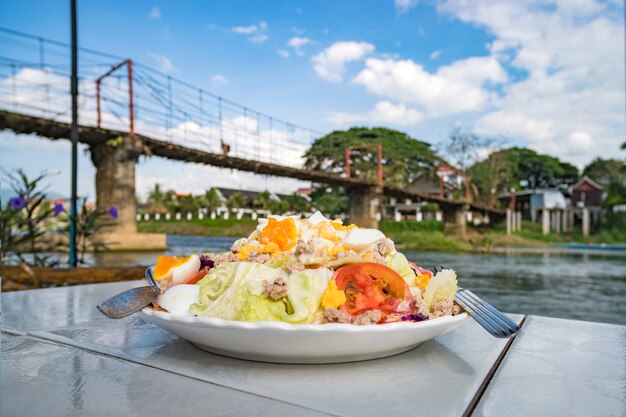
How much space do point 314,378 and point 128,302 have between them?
0.28 metres

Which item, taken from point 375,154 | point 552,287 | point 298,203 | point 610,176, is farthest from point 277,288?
point 610,176

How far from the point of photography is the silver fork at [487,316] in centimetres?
55

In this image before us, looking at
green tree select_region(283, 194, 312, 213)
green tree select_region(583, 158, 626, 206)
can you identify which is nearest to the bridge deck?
green tree select_region(583, 158, 626, 206)

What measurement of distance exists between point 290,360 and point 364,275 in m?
0.14

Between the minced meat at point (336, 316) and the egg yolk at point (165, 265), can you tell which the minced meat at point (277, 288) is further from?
the egg yolk at point (165, 265)

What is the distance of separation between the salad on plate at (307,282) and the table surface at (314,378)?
2.4 inches

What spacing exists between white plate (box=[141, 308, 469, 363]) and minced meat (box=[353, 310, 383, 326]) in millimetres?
29

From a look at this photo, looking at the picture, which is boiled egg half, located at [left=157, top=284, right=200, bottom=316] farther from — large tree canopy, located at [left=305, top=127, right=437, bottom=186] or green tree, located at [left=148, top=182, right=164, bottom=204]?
green tree, located at [left=148, top=182, right=164, bottom=204]

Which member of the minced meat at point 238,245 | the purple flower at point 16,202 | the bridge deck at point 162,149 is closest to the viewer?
the minced meat at point 238,245

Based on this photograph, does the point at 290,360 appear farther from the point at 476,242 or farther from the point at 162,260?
the point at 476,242

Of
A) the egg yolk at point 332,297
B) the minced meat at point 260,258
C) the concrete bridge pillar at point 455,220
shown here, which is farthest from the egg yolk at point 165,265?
the concrete bridge pillar at point 455,220

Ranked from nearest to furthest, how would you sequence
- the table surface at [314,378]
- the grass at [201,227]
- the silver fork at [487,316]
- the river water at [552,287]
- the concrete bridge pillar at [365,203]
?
1. the table surface at [314,378]
2. the silver fork at [487,316]
3. the river water at [552,287]
4. the concrete bridge pillar at [365,203]
5. the grass at [201,227]

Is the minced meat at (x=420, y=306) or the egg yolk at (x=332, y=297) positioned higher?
the egg yolk at (x=332, y=297)

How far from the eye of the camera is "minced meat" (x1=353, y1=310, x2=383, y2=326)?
0.57 meters
